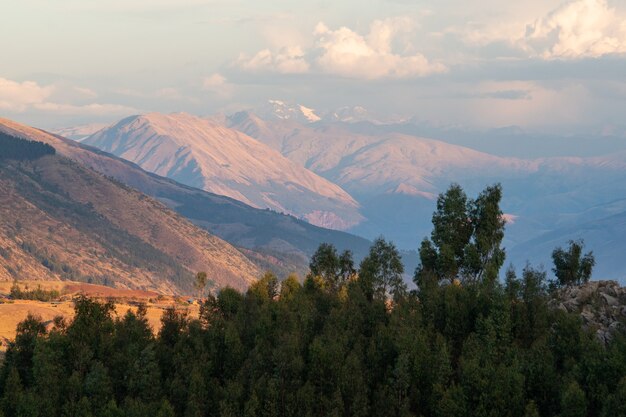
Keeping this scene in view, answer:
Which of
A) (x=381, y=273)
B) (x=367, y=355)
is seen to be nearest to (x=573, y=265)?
(x=381, y=273)

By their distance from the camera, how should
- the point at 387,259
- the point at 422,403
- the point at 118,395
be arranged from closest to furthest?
the point at 422,403 → the point at 118,395 → the point at 387,259

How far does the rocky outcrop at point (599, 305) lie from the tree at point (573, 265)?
23.9 m

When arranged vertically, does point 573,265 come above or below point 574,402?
above

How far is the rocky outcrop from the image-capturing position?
113 metres

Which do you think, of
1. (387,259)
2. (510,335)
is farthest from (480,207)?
(510,335)

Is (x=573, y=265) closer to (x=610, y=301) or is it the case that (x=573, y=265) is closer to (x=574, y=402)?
(x=610, y=301)

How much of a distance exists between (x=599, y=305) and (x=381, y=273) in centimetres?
4687

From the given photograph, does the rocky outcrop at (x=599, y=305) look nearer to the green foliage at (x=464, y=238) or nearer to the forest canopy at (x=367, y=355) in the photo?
the forest canopy at (x=367, y=355)

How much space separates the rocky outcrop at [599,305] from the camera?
371 feet

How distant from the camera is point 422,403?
109 meters

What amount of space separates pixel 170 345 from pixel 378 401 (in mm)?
48556

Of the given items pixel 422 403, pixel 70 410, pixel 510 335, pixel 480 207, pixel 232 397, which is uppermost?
pixel 480 207

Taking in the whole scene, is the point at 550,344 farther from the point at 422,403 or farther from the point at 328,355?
the point at 328,355

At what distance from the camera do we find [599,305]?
4670 inches
